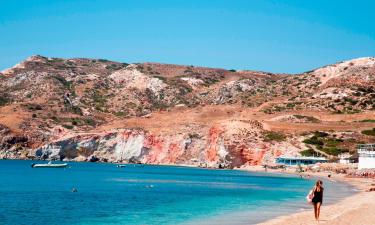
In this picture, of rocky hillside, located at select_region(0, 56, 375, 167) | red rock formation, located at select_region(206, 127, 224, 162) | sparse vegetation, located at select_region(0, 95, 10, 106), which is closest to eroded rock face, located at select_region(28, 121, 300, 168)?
red rock formation, located at select_region(206, 127, 224, 162)

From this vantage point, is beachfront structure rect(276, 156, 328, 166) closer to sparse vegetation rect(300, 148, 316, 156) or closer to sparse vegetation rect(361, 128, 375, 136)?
sparse vegetation rect(300, 148, 316, 156)

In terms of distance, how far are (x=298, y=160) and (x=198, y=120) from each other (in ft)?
145

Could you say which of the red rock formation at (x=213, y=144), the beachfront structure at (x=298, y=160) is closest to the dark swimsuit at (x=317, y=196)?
the beachfront structure at (x=298, y=160)

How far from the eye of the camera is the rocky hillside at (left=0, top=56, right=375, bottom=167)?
122 metres

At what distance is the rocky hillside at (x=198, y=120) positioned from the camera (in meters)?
122

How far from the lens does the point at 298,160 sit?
369ft

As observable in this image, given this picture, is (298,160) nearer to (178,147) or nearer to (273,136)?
(273,136)

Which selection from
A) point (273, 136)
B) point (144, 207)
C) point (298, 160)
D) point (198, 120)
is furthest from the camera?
point (198, 120)

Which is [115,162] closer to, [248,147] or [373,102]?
[248,147]

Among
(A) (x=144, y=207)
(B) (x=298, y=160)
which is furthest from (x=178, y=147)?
(A) (x=144, y=207)

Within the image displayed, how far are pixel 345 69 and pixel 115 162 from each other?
80842 mm

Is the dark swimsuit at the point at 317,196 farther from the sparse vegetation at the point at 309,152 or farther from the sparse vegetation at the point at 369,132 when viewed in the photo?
the sparse vegetation at the point at 369,132

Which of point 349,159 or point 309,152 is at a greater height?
point 309,152

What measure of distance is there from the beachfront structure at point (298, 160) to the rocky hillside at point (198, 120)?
1.70 metres
